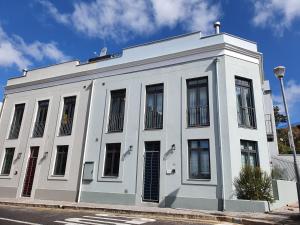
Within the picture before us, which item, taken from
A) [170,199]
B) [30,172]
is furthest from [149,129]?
[30,172]

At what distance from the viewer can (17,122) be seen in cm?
1989

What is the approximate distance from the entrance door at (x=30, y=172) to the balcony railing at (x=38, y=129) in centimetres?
94

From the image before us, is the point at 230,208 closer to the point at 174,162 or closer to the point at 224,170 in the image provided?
the point at 224,170

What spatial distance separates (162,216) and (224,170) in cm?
355

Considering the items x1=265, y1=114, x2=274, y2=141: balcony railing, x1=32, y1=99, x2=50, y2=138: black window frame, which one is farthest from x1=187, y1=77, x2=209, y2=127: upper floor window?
x1=32, y1=99, x2=50, y2=138: black window frame

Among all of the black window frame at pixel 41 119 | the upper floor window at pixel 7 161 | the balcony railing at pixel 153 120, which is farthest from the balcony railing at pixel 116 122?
the upper floor window at pixel 7 161

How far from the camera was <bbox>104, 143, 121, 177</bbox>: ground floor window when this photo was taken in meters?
14.8

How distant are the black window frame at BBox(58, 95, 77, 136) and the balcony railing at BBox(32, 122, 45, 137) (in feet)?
5.33

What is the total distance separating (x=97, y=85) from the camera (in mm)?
17234

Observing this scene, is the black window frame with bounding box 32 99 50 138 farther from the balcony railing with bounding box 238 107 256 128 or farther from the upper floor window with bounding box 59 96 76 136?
the balcony railing with bounding box 238 107 256 128

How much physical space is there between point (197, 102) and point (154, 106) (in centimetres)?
243

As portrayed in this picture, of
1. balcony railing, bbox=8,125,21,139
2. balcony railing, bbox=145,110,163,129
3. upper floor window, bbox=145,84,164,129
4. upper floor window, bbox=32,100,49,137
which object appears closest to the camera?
balcony railing, bbox=145,110,163,129

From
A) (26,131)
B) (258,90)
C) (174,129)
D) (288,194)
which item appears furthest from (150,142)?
(26,131)

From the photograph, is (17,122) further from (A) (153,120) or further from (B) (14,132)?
(A) (153,120)
